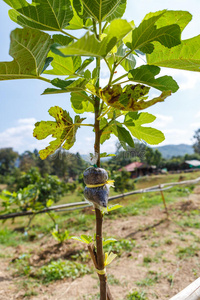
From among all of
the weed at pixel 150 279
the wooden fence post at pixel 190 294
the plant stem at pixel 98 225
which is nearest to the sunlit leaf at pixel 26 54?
the plant stem at pixel 98 225

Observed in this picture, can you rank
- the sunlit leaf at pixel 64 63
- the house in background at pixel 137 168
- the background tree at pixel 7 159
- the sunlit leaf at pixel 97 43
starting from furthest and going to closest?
the background tree at pixel 7 159
the house in background at pixel 137 168
the sunlit leaf at pixel 64 63
the sunlit leaf at pixel 97 43

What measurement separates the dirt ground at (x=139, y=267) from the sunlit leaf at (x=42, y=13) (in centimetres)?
236

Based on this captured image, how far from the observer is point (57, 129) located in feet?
1.95

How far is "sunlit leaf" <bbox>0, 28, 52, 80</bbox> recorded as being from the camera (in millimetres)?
410

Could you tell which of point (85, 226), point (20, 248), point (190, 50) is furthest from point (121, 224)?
point (190, 50)

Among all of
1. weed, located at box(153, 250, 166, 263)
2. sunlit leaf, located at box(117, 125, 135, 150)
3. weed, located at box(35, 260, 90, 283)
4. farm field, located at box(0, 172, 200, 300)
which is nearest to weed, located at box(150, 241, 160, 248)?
farm field, located at box(0, 172, 200, 300)

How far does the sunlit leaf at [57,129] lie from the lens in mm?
586

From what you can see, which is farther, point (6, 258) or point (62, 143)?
point (6, 258)

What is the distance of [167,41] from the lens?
0.50 meters

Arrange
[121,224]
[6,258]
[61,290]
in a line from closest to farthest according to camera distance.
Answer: [61,290] < [6,258] < [121,224]

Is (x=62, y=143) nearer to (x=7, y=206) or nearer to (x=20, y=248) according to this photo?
(x=7, y=206)

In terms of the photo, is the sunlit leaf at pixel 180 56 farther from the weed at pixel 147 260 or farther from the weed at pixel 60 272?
the weed at pixel 147 260

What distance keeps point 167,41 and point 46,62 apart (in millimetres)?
339

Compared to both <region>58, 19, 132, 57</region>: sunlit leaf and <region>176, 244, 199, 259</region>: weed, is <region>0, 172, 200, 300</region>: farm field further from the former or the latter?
<region>58, 19, 132, 57</region>: sunlit leaf
